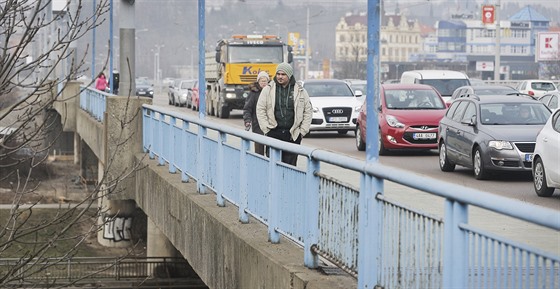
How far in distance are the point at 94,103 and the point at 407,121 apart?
12308 mm

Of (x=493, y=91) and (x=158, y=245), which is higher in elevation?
(x=493, y=91)

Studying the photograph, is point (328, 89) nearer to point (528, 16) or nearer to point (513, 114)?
point (513, 114)

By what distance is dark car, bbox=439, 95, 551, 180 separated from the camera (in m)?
19.8

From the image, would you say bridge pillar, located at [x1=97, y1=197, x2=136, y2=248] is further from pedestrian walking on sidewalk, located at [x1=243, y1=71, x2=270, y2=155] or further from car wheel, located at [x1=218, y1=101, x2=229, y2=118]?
pedestrian walking on sidewalk, located at [x1=243, y1=71, x2=270, y2=155]

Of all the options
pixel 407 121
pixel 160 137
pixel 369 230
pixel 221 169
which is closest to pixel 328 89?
pixel 407 121

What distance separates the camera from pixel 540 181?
A: 682 inches

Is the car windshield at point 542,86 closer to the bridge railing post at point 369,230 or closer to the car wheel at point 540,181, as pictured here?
the car wheel at point 540,181

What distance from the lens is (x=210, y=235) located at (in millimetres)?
12617

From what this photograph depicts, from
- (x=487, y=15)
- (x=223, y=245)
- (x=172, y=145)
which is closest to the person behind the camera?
(x=223, y=245)

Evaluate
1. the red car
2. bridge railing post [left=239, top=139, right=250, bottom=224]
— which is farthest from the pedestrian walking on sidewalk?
the red car

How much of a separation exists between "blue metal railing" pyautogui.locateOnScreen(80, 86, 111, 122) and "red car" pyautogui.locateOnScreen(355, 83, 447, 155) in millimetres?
6508

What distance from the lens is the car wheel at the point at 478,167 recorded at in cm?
2003

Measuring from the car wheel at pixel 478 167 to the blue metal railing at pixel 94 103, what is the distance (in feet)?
37.2

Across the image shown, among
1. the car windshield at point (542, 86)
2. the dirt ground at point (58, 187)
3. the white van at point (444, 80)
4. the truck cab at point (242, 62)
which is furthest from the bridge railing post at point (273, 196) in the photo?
the car windshield at point (542, 86)
